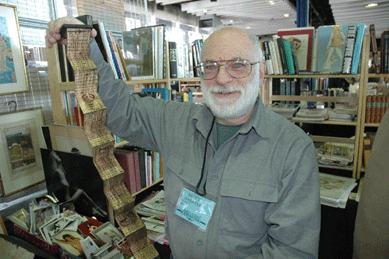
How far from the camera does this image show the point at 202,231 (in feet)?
3.26

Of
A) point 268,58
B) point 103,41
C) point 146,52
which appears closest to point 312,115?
point 268,58

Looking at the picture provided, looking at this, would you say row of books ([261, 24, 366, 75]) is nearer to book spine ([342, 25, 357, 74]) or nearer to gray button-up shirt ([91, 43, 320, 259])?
book spine ([342, 25, 357, 74])

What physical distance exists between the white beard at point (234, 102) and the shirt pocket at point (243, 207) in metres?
0.28

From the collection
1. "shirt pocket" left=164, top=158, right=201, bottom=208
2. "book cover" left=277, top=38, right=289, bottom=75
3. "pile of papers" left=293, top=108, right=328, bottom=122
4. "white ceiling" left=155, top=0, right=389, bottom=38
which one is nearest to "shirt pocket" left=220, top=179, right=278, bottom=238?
"shirt pocket" left=164, top=158, right=201, bottom=208

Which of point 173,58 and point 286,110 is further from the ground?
point 173,58

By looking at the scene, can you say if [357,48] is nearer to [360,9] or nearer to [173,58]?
[173,58]

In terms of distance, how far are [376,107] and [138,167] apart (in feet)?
6.75

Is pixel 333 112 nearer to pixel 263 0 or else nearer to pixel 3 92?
pixel 3 92

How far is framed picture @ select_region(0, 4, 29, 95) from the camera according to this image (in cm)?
146

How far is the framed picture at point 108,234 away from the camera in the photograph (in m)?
1.37

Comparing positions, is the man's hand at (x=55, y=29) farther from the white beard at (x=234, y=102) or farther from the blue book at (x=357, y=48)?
the blue book at (x=357, y=48)

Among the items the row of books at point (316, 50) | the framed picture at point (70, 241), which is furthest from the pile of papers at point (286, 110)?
the framed picture at point (70, 241)

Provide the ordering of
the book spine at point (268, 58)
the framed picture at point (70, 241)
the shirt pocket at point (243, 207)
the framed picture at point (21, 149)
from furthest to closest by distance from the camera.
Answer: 1. the book spine at point (268, 58)
2. the framed picture at point (21, 149)
3. the framed picture at point (70, 241)
4. the shirt pocket at point (243, 207)

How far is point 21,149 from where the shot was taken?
5.27 feet
